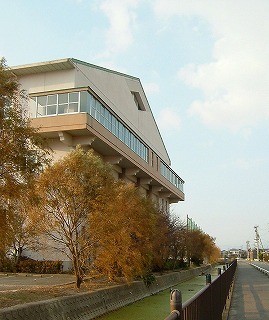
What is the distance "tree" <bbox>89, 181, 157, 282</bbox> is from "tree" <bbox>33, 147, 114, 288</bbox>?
467 mm

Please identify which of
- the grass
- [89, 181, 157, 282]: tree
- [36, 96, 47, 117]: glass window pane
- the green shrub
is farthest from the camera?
[36, 96, 47, 117]: glass window pane

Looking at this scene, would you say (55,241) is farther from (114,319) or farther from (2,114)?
(2,114)

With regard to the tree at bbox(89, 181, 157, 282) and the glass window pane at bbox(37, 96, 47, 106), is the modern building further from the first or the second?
the tree at bbox(89, 181, 157, 282)

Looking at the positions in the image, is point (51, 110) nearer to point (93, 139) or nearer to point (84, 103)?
point (84, 103)

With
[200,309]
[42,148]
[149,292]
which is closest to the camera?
[200,309]

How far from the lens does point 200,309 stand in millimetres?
5430

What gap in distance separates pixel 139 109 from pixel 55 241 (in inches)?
1201

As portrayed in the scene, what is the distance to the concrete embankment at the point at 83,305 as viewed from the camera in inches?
395

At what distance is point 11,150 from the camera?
10312 millimetres

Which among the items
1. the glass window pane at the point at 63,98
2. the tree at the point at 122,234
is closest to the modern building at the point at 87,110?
the glass window pane at the point at 63,98

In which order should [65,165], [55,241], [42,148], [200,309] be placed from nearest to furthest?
[200,309] < [42,148] < [65,165] < [55,241]

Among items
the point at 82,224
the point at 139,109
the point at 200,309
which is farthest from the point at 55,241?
the point at 139,109

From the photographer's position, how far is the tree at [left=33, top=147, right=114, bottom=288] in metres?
16.3

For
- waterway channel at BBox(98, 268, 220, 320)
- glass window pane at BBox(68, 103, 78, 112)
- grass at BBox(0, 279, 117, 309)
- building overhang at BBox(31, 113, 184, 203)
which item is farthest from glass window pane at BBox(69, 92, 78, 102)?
waterway channel at BBox(98, 268, 220, 320)
